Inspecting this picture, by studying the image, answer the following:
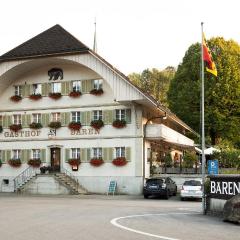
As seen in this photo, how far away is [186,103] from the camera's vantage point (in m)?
57.6

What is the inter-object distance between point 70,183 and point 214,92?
21.8 meters

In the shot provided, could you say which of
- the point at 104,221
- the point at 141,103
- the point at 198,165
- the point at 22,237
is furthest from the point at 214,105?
the point at 22,237

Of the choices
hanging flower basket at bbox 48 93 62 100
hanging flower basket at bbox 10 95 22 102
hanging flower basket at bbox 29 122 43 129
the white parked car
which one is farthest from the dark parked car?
hanging flower basket at bbox 10 95 22 102

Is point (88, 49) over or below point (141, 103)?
over

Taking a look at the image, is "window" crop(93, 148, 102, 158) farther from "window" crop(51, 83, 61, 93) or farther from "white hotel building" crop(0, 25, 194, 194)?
"window" crop(51, 83, 61, 93)

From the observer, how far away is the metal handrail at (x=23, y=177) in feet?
137

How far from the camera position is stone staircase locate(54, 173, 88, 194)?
1545 inches

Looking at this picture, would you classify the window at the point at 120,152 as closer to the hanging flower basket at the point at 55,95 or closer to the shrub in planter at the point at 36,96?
the hanging flower basket at the point at 55,95

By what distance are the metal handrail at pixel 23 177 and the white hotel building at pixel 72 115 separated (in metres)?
0.16

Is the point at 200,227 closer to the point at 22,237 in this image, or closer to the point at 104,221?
the point at 104,221

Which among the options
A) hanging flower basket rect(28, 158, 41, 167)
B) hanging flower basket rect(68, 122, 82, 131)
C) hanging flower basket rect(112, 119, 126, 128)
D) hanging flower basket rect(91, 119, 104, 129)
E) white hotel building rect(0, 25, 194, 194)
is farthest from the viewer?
hanging flower basket rect(28, 158, 41, 167)

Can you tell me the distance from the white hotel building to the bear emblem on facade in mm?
79

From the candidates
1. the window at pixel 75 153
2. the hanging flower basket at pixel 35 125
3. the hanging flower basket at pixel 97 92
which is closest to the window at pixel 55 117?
the hanging flower basket at pixel 35 125

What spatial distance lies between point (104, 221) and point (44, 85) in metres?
27.0
